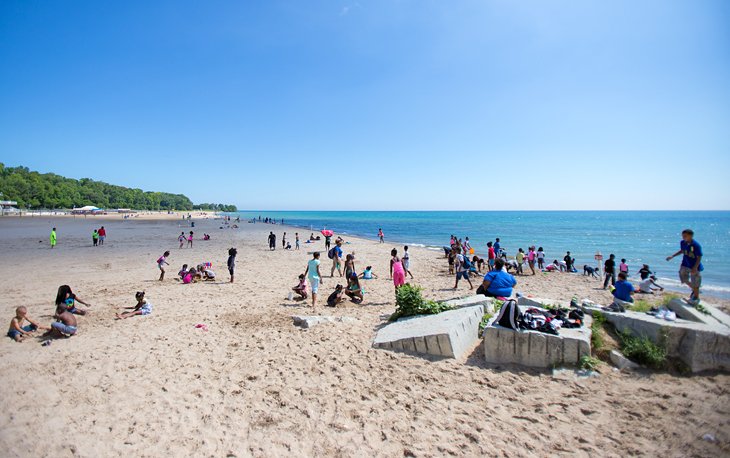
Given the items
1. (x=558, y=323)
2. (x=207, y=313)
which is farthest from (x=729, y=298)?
(x=207, y=313)

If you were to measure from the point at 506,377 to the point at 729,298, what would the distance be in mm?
15373

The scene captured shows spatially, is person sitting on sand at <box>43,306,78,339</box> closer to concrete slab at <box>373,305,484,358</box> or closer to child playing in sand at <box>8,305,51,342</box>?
child playing in sand at <box>8,305,51,342</box>

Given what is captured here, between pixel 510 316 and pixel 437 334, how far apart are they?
55.9 inches

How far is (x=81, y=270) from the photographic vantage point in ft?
53.9

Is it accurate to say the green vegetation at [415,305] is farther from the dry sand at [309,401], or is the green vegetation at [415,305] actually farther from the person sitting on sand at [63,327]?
the person sitting on sand at [63,327]

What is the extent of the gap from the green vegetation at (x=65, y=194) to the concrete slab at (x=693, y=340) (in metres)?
127

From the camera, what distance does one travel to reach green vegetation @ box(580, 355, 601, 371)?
5648 millimetres

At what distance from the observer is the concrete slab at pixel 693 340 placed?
534 centimetres

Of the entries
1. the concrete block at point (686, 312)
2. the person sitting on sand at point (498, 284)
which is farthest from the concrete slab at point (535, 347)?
the person sitting on sand at point (498, 284)

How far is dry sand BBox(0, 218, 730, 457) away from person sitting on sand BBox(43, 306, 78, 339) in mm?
243

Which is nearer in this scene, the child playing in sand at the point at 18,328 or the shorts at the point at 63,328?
the child playing in sand at the point at 18,328

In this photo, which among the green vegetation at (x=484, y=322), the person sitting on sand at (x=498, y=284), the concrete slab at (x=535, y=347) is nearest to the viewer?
the concrete slab at (x=535, y=347)

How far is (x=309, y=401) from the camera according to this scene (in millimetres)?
5023

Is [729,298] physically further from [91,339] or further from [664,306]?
[91,339]
